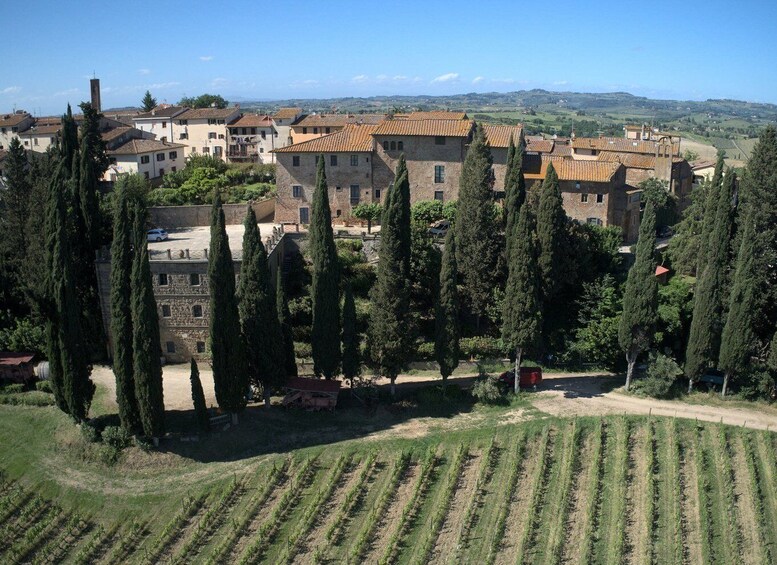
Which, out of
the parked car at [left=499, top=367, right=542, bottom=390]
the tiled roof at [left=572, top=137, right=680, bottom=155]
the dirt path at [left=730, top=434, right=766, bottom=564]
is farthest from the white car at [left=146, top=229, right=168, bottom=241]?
the tiled roof at [left=572, top=137, right=680, bottom=155]

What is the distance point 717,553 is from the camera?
2769 centimetres

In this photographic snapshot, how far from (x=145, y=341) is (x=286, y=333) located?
322 inches

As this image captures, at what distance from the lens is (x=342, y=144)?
54375mm

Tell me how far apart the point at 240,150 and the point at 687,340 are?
5525 cm

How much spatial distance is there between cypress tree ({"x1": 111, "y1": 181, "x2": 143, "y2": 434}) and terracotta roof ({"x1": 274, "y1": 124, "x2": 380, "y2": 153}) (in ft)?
77.0

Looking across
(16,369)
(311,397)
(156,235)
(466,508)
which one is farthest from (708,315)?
(16,369)

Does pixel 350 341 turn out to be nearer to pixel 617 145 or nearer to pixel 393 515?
pixel 393 515

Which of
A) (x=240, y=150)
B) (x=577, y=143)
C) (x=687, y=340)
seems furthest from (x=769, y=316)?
(x=240, y=150)

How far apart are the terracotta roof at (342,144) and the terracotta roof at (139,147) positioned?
19.1 meters

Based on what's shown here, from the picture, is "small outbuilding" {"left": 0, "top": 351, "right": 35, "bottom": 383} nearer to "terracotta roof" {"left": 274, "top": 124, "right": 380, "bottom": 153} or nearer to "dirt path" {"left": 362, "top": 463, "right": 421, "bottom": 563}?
"dirt path" {"left": 362, "top": 463, "right": 421, "bottom": 563}

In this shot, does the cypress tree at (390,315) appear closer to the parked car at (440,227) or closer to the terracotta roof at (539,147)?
the parked car at (440,227)

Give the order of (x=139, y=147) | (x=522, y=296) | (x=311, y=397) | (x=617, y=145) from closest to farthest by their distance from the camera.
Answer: (x=311, y=397)
(x=522, y=296)
(x=139, y=147)
(x=617, y=145)

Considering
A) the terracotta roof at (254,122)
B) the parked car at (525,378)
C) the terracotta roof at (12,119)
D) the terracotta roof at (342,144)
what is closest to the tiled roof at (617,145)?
the terracotta roof at (342,144)

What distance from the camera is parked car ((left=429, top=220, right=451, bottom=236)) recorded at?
4831cm
